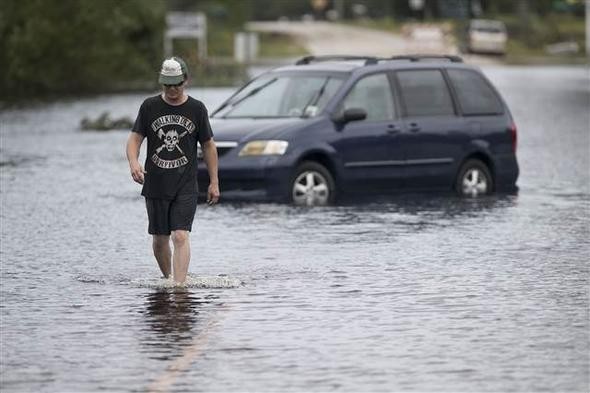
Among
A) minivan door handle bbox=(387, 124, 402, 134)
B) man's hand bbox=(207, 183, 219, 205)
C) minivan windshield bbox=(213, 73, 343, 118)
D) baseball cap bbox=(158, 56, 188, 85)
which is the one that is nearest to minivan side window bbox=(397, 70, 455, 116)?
minivan door handle bbox=(387, 124, 402, 134)

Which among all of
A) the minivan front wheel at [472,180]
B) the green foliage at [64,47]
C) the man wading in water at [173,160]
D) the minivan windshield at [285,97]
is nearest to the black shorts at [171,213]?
the man wading in water at [173,160]

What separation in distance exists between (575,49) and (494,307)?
92341 millimetres

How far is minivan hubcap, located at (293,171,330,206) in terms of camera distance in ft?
70.2

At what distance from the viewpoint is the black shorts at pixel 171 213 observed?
1407 centimetres

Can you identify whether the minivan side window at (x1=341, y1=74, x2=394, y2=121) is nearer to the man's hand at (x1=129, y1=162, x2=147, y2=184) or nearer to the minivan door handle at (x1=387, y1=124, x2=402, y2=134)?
the minivan door handle at (x1=387, y1=124, x2=402, y2=134)

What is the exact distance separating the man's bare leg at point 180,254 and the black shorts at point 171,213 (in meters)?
0.06

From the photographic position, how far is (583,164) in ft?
93.4

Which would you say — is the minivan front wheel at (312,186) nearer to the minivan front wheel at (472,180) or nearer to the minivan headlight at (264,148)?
the minivan headlight at (264,148)

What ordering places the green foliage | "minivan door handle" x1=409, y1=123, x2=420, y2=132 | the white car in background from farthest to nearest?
the white car in background
the green foliage
"minivan door handle" x1=409, y1=123, x2=420, y2=132

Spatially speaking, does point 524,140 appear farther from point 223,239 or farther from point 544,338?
point 544,338

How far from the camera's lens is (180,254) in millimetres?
13977

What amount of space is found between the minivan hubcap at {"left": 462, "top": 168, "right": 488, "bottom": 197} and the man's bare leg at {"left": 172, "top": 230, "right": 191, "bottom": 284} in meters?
8.91

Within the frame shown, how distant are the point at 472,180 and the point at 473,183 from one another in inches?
1.5

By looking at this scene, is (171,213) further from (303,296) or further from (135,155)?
(303,296)
